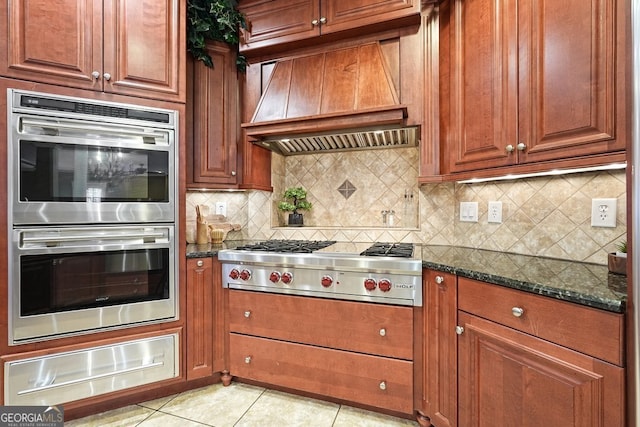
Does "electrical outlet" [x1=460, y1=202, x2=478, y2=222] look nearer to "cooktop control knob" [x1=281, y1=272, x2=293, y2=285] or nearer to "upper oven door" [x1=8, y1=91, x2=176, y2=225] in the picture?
"cooktop control knob" [x1=281, y1=272, x2=293, y2=285]

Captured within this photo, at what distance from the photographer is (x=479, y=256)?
156 centimetres

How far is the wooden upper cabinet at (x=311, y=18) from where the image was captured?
5.86ft

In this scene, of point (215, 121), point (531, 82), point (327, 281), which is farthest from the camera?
point (215, 121)

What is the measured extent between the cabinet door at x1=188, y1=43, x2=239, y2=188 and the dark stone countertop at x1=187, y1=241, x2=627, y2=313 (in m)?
0.66

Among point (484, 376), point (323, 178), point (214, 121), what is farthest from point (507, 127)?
point (214, 121)

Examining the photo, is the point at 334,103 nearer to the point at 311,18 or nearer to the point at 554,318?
the point at 311,18

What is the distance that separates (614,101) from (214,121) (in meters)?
2.16

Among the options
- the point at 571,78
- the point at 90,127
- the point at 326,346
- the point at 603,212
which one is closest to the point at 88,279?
the point at 90,127

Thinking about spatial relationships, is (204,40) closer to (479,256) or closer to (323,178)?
(323,178)

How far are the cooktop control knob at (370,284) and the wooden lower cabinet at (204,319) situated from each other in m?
0.94

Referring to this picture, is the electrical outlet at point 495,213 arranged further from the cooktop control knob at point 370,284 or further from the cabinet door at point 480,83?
the cooktop control knob at point 370,284

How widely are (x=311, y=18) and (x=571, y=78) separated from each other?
156 cm

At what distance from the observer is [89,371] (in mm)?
1537

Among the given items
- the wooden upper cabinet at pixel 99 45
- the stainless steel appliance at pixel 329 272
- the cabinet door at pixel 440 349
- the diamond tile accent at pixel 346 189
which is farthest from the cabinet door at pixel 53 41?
the cabinet door at pixel 440 349
